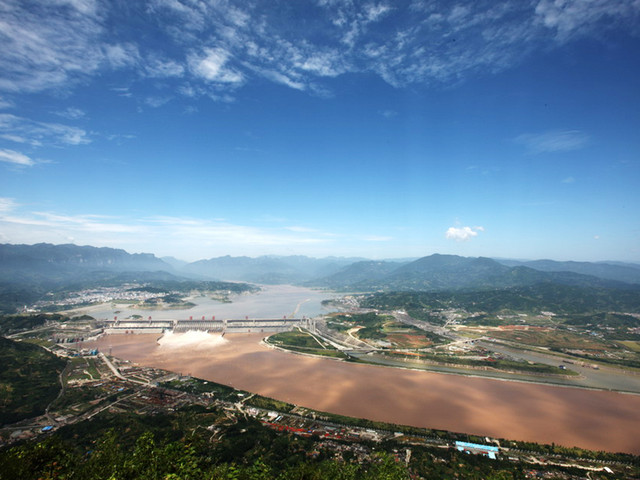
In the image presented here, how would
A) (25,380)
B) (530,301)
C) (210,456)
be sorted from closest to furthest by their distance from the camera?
(210,456) < (25,380) < (530,301)

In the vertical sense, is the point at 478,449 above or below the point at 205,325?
above

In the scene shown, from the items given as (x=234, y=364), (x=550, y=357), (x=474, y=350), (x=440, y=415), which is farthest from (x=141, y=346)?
(x=550, y=357)

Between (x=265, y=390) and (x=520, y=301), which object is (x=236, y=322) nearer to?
(x=265, y=390)

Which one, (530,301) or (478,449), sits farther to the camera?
(530,301)

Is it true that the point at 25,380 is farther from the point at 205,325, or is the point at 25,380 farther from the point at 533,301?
the point at 533,301

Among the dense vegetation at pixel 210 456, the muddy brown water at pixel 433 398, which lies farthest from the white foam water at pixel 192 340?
the dense vegetation at pixel 210 456

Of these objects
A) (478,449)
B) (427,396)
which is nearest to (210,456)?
(478,449)
